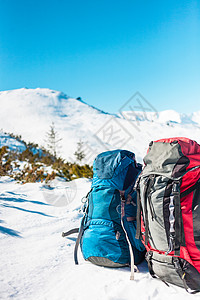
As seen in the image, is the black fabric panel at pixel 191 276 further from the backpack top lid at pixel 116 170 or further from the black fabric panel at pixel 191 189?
the backpack top lid at pixel 116 170

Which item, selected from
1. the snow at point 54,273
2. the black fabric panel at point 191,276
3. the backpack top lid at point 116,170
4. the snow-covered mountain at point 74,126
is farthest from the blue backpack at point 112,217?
the snow-covered mountain at point 74,126

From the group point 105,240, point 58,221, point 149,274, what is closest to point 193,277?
point 149,274

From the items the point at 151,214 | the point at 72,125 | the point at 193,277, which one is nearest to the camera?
the point at 193,277

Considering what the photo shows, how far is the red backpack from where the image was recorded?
1394mm

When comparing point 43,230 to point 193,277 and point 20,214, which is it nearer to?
point 20,214

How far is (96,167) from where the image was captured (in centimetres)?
205


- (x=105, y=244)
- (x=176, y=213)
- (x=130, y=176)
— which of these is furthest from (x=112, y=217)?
(x=176, y=213)

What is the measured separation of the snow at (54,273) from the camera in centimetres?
141

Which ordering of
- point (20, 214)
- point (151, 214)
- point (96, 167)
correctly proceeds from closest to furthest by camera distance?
point (151, 214)
point (96, 167)
point (20, 214)

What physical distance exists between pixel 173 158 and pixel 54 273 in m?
1.34

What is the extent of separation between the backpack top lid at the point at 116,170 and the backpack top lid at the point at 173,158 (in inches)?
11.9

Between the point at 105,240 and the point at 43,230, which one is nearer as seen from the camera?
the point at 105,240

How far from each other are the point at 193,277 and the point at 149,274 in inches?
14.7

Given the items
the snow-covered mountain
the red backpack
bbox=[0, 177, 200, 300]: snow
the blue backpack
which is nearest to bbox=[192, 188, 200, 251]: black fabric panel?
the red backpack
